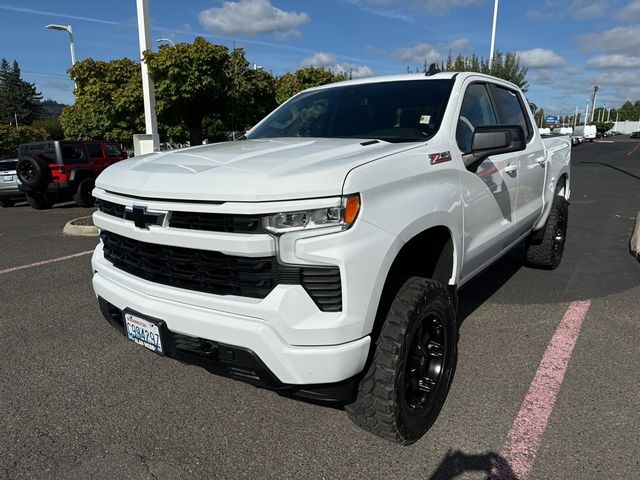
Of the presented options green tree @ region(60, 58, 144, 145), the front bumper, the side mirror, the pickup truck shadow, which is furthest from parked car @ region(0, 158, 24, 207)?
the pickup truck shadow

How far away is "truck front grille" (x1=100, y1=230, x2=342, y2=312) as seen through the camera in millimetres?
2059

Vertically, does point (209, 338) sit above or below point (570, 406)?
above

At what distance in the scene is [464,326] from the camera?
4.03 m

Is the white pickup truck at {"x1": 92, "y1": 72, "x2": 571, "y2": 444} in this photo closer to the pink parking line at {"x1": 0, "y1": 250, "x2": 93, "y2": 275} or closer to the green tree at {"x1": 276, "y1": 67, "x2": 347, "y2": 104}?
the pink parking line at {"x1": 0, "y1": 250, "x2": 93, "y2": 275}

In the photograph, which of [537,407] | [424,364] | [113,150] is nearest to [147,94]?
[113,150]

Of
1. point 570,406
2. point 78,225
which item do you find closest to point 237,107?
point 78,225

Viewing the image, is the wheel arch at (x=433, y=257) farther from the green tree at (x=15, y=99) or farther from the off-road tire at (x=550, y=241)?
the green tree at (x=15, y=99)

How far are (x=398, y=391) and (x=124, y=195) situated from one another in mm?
1624

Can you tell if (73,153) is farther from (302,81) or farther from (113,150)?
(302,81)

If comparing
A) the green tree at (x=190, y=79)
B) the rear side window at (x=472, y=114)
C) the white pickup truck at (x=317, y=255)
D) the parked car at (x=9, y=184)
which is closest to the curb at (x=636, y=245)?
the rear side window at (x=472, y=114)

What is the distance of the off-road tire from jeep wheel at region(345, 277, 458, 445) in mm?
2819

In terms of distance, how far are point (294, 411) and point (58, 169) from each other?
11107 millimetres

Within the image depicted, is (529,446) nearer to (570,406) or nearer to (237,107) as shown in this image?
(570,406)

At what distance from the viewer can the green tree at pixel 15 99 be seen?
74375mm
